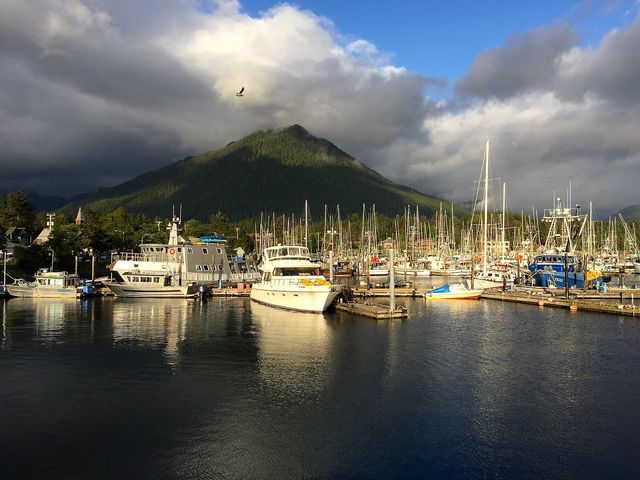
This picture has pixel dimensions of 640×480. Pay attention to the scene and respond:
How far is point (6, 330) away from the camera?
155 ft

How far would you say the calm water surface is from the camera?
19.8 metres

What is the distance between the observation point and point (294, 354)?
3731 centimetres

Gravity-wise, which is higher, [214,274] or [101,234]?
[101,234]

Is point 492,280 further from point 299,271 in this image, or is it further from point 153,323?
point 153,323

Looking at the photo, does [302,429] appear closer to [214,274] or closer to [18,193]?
[214,274]

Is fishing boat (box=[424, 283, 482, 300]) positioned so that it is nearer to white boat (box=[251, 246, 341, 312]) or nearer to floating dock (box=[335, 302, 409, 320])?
floating dock (box=[335, 302, 409, 320])

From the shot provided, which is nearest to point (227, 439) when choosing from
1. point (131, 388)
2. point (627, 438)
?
point (131, 388)

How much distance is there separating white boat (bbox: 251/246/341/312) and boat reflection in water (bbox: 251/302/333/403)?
1759 millimetres

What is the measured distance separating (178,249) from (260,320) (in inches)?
1502

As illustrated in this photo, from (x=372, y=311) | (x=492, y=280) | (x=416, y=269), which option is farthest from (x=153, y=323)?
(x=416, y=269)

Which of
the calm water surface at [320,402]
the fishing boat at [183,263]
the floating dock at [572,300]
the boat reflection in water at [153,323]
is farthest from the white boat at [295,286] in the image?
the floating dock at [572,300]

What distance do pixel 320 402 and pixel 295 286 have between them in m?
33.5

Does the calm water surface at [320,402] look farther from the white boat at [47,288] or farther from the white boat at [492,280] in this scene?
the white boat at [492,280]

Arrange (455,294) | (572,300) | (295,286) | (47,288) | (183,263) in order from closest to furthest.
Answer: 1. (295,286)
2. (572,300)
3. (455,294)
4. (47,288)
5. (183,263)
